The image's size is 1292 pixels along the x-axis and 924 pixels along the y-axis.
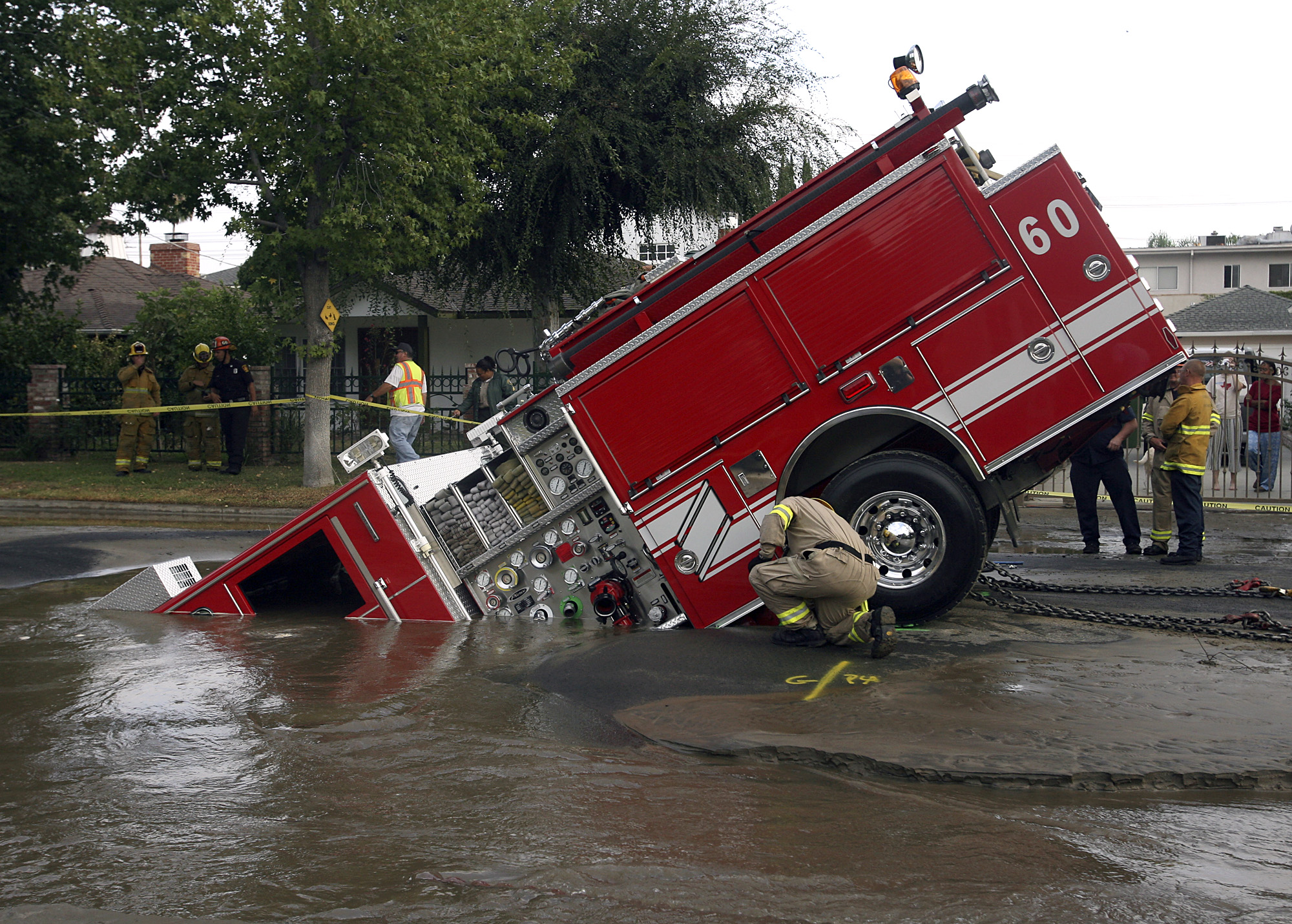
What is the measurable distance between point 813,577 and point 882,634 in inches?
19.3

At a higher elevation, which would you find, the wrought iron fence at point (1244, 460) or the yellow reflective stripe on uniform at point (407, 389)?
the yellow reflective stripe on uniform at point (407, 389)

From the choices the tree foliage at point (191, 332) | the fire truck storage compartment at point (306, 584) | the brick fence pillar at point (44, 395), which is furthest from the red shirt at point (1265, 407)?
the brick fence pillar at point (44, 395)

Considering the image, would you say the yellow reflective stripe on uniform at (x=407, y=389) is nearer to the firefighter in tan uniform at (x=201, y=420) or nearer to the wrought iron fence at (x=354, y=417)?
the wrought iron fence at (x=354, y=417)

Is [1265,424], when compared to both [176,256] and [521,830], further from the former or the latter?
[176,256]

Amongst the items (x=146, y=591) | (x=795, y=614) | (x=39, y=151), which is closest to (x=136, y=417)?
(x=39, y=151)

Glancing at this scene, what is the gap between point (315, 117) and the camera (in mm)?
13844

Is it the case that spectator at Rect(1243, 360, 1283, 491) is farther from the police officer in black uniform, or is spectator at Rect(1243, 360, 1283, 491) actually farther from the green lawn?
the police officer in black uniform

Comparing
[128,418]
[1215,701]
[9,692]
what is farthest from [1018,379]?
[128,418]

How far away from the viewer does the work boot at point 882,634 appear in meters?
5.74

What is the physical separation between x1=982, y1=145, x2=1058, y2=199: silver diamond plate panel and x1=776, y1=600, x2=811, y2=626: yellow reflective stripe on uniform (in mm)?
2629

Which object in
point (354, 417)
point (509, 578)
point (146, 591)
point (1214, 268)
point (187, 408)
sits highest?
point (187, 408)

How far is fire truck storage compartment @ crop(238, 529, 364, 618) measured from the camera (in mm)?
7848

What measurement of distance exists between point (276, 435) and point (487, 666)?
44.0ft

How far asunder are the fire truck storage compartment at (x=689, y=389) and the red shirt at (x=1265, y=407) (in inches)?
380
